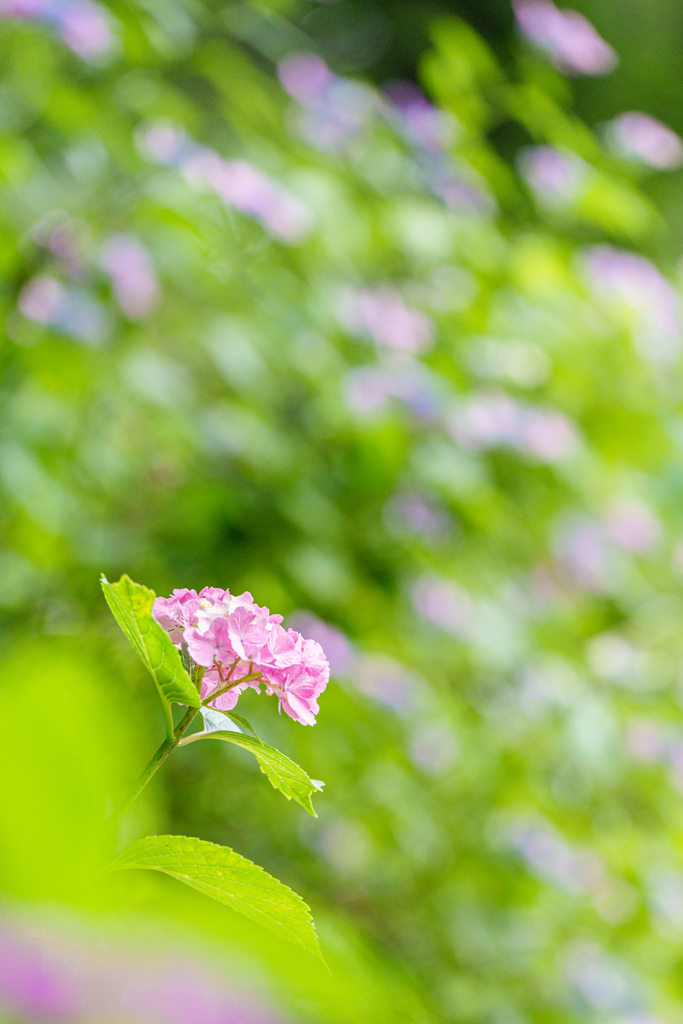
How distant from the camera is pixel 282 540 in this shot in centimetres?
113

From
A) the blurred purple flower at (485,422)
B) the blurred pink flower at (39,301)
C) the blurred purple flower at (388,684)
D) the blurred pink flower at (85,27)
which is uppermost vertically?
the blurred pink flower at (85,27)

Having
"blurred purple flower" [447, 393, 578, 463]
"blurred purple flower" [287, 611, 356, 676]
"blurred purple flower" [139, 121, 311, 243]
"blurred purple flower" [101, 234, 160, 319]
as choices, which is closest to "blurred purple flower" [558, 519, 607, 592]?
"blurred purple flower" [447, 393, 578, 463]

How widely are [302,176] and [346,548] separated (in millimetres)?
508

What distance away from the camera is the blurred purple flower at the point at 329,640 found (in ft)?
3.46

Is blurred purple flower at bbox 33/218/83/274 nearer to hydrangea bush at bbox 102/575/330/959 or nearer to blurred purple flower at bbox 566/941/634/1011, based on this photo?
hydrangea bush at bbox 102/575/330/959

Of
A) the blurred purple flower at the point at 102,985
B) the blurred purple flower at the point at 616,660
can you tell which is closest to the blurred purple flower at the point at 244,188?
the blurred purple flower at the point at 616,660

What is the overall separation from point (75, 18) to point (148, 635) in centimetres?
101

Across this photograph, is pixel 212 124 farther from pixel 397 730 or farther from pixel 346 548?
pixel 397 730

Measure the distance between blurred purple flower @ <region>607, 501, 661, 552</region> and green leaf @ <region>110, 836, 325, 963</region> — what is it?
4.18ft

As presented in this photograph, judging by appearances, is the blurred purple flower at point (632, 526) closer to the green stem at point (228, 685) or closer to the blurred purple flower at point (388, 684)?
the blurred purple flower at point (388, 684)

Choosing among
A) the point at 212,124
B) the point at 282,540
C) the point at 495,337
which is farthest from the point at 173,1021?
the point at 212,124

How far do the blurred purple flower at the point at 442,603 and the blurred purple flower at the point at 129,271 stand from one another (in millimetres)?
518

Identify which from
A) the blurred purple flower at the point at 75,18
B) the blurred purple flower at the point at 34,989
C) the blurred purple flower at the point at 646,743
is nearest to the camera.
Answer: the blurred purple flower at the point at 34,989

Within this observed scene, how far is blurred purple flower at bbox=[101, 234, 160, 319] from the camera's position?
1067 millimetres
